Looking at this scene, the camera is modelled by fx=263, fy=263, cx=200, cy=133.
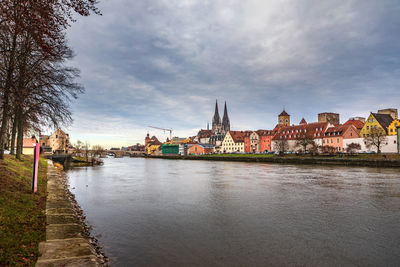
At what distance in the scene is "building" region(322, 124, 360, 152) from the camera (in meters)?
76.9

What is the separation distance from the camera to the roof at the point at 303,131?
87.1 metres

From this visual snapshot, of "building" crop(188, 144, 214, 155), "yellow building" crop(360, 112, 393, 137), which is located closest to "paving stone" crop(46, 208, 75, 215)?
"yellow building" crop(360, 112, 393, 137)

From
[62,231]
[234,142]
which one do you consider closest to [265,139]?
[234,142]

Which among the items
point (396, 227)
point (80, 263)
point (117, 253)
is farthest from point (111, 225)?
point (396, 227)

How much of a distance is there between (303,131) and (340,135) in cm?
1446

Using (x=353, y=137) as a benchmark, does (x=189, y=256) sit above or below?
below

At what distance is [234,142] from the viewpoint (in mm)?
122375

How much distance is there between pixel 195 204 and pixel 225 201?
196 cm

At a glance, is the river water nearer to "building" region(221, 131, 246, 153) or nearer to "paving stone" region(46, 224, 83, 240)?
"paving stone" region(46, 224, 83, 240)

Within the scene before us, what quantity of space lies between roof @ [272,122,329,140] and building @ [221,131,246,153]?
23.0 m

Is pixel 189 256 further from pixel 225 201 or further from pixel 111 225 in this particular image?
pixel 225 201

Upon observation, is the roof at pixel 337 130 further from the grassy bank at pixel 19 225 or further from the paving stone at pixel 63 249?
the paving stone at pixel 63 249

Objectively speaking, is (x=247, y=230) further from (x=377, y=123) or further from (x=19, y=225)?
(x=377, y=123)

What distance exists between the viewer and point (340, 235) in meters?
9.24
